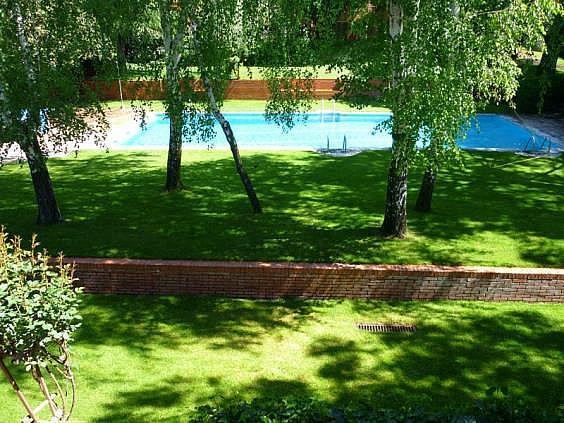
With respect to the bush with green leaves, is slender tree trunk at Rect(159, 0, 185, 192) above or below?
above

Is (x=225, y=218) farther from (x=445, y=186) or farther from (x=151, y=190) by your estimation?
(x=445, y=186)

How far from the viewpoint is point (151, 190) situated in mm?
12781

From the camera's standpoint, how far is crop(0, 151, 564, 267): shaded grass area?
9.25 m

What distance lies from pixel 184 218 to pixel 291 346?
473cm

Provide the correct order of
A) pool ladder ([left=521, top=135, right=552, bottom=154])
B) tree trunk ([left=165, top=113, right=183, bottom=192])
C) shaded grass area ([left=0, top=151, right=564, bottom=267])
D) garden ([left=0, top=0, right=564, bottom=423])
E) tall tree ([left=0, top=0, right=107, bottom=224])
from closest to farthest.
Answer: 1. garden ([left=0, top=0, right=564, bottom=423])
2. tall tree ([left=0, top=0, right=107, bottom=224])
3. shaded grass area ([left=0, top=151, right=564, bottom=267])
4. tree trunk ([left=165, top=113, right=183, bottom=192])
5. pool ladder ([left=521, top=135, right=552, bottom=154])

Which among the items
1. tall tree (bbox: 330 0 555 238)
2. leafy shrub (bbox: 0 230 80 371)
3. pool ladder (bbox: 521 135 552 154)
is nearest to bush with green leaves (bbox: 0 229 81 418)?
leafy shrub (bbox: 0 230 80 371)

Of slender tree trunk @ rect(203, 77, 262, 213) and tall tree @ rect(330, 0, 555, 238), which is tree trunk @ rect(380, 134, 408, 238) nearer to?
tall tree @ rect(330, 0, 555, 238)

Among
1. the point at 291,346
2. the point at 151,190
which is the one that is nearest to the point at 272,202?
the point at 151,190

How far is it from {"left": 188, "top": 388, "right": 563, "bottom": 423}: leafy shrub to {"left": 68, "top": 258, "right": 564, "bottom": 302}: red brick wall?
3785 millimetres

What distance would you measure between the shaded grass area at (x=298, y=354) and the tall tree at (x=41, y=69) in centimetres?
320

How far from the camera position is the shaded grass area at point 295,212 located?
30.3 ft

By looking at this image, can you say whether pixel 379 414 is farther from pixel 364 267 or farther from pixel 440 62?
pixel 440 62

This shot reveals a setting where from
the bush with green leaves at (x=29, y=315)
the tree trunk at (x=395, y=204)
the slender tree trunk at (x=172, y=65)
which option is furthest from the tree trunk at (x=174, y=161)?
the bush with green leaves at (x=29, y=315)

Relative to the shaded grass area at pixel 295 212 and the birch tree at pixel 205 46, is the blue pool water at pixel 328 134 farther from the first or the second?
the birch tree at pixel 205 46
